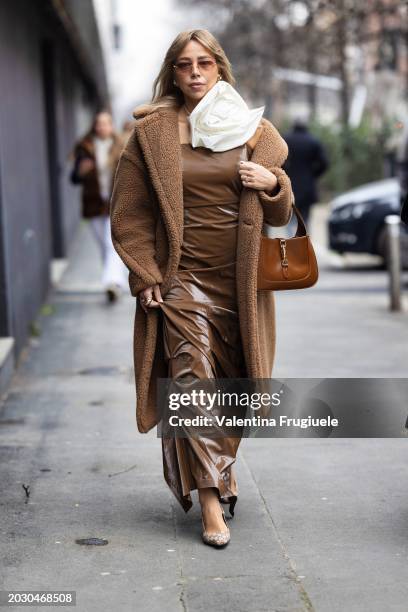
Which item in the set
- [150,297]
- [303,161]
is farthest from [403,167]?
[150,297]

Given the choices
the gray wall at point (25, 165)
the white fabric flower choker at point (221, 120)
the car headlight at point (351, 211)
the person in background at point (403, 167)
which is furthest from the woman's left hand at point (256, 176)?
the car headlight at point (351, 211)

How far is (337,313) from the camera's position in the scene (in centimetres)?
1195

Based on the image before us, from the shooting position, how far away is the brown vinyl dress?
4793mm

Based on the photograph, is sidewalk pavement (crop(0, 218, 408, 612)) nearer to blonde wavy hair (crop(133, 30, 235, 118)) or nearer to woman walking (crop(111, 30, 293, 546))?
woman walking (crop(111, 30, 293, 546))

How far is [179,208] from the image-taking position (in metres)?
4.82

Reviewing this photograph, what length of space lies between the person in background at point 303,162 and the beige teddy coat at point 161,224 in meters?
11.4

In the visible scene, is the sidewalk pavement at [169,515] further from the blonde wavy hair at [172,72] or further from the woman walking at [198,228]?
the blonde wavy hair at [172,72]

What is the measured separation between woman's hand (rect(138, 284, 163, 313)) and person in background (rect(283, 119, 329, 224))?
37.8ft

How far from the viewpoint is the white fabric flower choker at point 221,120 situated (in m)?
4.78

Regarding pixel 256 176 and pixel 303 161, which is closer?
pixel 256 176

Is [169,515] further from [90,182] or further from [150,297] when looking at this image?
[90,182]

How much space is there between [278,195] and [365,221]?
11.3 meters

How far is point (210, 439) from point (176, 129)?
1.27 meters

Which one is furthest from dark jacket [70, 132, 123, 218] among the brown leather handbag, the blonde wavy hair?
the brown leather handbag
